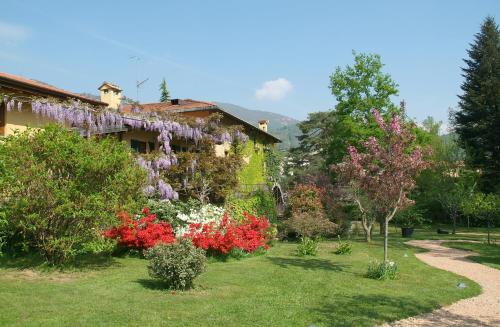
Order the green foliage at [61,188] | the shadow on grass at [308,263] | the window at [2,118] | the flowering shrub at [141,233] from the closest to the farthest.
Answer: the green foliage at [61,188] < the flowering shrub at [141,233] < the shadow on grass at [308,263] < the window at [2,118]

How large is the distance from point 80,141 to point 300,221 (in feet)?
41.6

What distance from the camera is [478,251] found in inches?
813

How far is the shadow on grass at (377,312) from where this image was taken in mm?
8297

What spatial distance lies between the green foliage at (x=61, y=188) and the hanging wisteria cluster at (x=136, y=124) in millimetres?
5296

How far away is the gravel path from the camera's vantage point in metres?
8.57

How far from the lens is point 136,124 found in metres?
21.0

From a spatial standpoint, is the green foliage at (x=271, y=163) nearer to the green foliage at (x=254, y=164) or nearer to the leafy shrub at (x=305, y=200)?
the green foliage at (x=254, y=164)

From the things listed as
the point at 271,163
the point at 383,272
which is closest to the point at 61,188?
the point at 383,272

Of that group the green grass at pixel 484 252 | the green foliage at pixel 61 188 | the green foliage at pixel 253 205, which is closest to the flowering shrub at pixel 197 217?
the green foliage at pixel 61 188

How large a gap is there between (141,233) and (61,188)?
3.30 metres

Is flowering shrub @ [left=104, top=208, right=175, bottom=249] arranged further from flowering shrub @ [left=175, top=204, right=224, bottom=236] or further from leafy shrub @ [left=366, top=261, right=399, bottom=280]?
leafy shrub @ [left=366, top=261, right=399, bottom=280]

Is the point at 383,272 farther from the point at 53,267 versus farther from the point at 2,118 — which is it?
the point at 2,118

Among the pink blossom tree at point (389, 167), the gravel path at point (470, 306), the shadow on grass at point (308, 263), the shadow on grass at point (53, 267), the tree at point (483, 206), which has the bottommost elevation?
the gravel path at point (470, 306)

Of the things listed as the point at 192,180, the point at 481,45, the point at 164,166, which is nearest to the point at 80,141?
the point at 164,166
